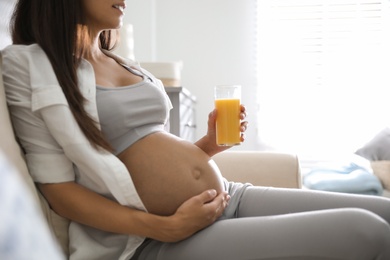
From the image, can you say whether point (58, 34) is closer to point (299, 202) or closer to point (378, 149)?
point (299, 202)

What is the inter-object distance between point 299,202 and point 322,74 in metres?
2.75

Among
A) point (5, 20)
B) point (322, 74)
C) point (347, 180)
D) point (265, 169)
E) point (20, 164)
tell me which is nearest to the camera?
point (20, 164)

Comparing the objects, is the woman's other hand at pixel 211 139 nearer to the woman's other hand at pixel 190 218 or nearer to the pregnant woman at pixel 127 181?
the pregnant woman at pixel 127 181

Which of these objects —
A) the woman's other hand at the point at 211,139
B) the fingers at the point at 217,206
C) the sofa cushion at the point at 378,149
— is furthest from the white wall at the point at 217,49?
the fingers at the point at 217,206

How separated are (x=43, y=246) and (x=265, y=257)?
641 mm

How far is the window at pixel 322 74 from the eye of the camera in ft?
12.6

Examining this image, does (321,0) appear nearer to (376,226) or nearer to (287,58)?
(287,58)

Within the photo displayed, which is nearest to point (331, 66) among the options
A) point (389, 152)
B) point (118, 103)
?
point (389, 152)

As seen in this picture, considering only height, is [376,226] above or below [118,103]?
below

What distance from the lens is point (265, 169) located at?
78.8 inches

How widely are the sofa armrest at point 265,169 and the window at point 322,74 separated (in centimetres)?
189

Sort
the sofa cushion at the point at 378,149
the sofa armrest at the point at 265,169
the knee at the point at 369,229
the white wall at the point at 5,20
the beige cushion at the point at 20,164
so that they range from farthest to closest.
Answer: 1. the sofa cushion at the point at 378,149
2. the sofa armrest at the point at 265,169
3. the white wall at the point at 5,20
4. the beige cushion at the point at 20,164
5. the knee at the point at 369,229

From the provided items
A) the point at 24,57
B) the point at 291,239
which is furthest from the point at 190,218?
the point at 24,57

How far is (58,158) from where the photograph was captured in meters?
1.15
